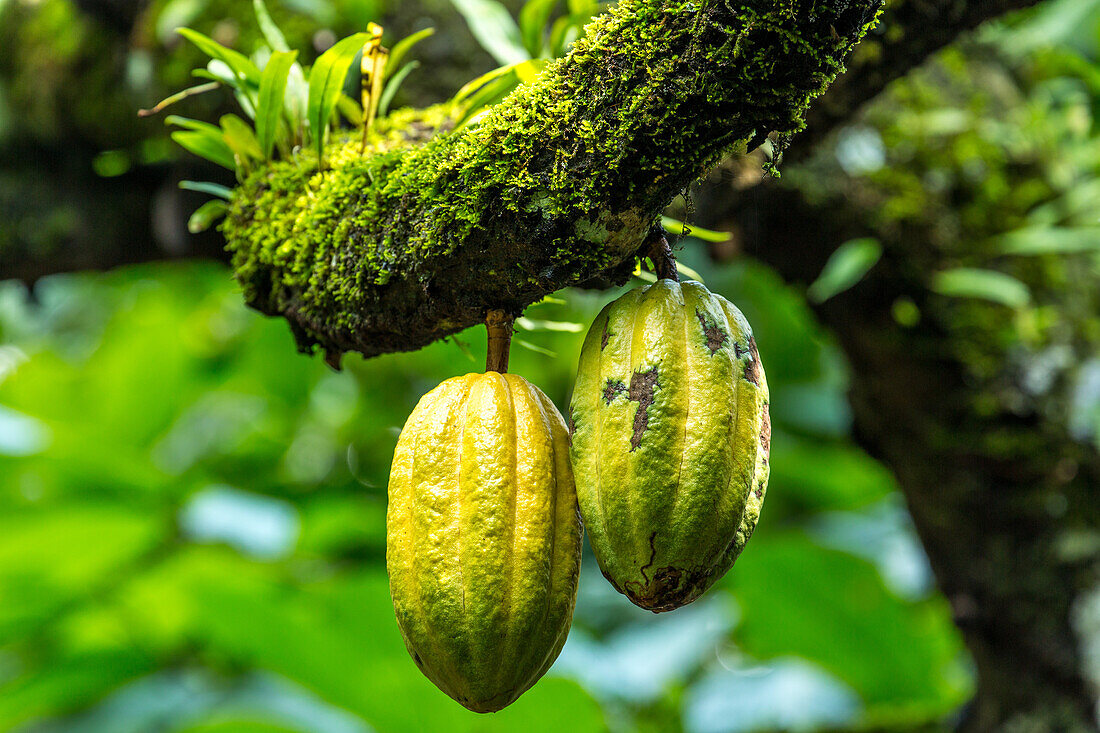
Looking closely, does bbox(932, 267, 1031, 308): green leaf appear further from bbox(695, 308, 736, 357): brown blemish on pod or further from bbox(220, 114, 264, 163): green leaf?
bbox(220, 114, 264, 163): green leaf

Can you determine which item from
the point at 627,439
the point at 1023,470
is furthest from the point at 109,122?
the point at 1023,470

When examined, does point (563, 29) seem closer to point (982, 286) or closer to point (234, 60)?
point (234, 60)

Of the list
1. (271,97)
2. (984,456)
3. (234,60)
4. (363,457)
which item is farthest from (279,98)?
(363,457)

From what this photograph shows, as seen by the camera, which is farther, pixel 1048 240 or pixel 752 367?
pixel 1048 240

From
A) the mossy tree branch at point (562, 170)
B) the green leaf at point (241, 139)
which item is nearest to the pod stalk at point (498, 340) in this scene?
the mossy tree branch at point (562, 170)

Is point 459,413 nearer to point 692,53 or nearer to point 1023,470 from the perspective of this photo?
point 692,53

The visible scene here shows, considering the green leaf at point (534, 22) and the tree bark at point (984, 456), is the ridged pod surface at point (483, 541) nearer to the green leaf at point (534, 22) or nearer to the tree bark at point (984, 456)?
the green leaf at point (534, 22)
